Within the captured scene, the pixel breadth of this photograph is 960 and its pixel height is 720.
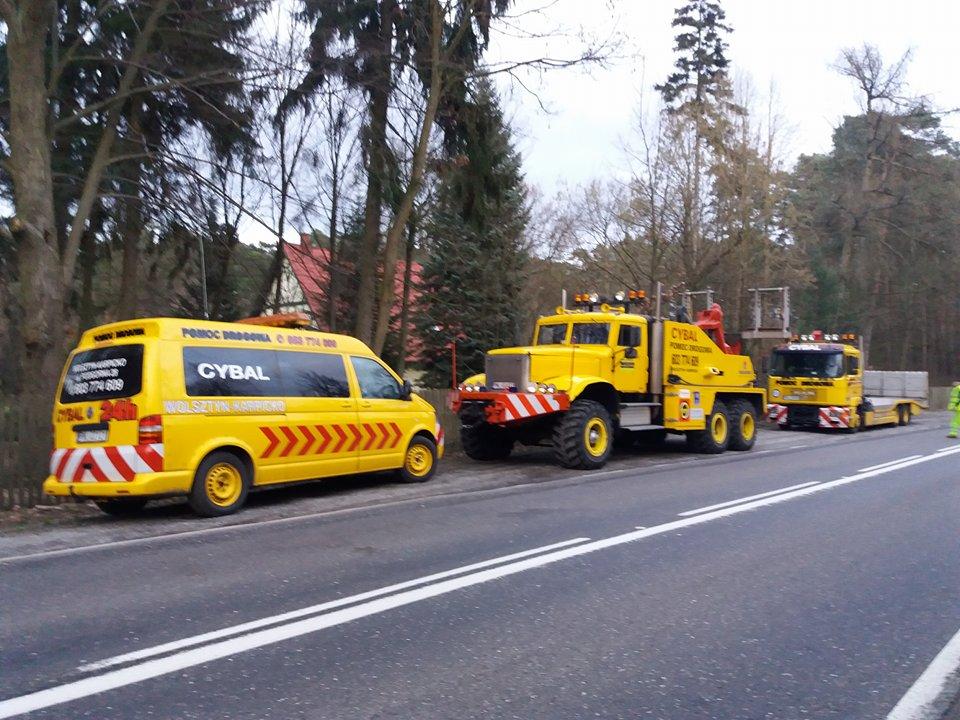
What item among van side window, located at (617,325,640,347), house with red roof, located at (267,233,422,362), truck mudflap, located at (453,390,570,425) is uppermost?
house with red roof, located at (267,233,422,362)

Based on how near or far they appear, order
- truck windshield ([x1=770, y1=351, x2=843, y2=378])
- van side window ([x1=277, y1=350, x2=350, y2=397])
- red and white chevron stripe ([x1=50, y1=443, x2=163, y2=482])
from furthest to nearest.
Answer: truck windshield ([x1=770, y1=351, x2=843, y2=378]) → van side window ([x1=277, y1=350, x2=350, y2=397]) → red and white chevron stripe ([x1=50, y1=443, x2=163, y2=482])

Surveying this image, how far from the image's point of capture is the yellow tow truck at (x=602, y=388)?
14820 mm

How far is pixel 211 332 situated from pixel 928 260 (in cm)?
4610

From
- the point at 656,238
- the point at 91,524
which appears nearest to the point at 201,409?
the point at 91,524

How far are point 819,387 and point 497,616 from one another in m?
22.4

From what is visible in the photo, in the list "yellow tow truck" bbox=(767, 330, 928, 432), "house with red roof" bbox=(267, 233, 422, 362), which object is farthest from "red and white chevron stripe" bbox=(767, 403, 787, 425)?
"house with red roof" bbox=(267, 233, 422, 362)

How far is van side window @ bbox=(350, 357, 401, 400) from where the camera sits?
12453 mm

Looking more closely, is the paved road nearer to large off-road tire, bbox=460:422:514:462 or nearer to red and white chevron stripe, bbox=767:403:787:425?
large off-road tire, bbox=460:422:514:462

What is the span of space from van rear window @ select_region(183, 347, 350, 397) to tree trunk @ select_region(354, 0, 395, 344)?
6.09m

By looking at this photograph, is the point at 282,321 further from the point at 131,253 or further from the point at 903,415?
the point at 903,415

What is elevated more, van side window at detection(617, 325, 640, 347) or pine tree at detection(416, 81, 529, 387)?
pine tree at detection(416, 81, 529, 387)

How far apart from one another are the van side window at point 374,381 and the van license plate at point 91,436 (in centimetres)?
358

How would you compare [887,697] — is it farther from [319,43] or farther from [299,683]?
[319,43]

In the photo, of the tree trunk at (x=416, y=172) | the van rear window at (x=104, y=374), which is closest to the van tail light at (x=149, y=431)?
the van rear window at (x=104, y=374)
